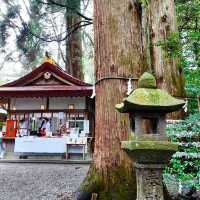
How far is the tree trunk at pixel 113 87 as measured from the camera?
13.7 feet

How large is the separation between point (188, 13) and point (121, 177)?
5594 millimetres

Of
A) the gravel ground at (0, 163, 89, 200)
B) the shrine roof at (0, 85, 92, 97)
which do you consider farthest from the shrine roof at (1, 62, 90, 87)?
the gravel ground at (0, 163, 89, 200)

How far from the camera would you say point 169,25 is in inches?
258

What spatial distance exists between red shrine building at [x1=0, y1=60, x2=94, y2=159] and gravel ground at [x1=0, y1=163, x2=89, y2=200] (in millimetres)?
2762

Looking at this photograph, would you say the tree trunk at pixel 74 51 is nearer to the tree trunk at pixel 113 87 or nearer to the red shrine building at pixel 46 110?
the red shrine building at pixel 46 110

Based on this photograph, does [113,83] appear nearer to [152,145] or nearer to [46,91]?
[152,145]

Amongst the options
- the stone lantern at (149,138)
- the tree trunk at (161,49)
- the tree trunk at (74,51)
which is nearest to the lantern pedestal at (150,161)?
the stone lantern at (149,138)

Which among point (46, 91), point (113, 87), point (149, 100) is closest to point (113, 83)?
point (113, 87)

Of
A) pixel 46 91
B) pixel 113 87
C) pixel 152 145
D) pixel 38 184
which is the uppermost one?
pixel 46 91

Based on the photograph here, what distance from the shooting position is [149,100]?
3283 mm

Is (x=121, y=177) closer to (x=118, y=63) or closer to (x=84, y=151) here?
(x=118, y=63)

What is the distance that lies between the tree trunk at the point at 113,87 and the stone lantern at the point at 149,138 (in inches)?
30.3

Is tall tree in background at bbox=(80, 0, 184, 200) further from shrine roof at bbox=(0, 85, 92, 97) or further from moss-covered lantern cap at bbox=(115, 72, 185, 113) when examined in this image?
shrine roof at bbox=(0, 85, 92, 97)

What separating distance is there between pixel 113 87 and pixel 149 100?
3.82 ft
